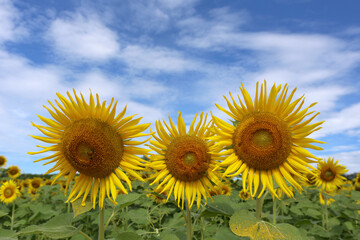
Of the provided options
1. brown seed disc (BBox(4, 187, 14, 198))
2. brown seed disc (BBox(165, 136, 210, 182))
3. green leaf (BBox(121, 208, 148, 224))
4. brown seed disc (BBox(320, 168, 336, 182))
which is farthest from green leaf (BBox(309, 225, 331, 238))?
brown seed disc (BBox(4, 187, 14, 198))

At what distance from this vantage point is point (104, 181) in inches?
123

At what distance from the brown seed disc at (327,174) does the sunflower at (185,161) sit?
16.3 feet

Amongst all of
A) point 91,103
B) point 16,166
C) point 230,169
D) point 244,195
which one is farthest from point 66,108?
point 16,166

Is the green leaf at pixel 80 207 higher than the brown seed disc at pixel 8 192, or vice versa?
the green leaf at pixel 80 207

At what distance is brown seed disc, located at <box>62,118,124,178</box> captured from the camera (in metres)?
2.94

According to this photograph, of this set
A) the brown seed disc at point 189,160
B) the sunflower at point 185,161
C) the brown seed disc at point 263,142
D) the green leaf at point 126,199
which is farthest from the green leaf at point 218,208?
the green leaf at point 126,199

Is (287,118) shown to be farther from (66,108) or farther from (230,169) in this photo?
(66,108)

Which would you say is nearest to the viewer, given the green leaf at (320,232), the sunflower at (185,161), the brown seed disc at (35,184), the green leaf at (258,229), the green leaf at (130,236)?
the green leaf at (258,229)

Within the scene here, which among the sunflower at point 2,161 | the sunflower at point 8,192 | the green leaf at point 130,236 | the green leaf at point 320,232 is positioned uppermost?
the sunflower at point 2,161

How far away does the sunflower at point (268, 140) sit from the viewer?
308 cm

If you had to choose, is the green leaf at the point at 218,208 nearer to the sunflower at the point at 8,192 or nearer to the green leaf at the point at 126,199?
the green leaf at the point at 126,199

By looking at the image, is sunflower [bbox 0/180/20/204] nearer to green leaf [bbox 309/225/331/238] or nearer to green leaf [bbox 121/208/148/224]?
green leaf [bbox 121/208/148/224]

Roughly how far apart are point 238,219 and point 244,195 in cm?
500

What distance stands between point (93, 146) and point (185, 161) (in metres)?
1.08
